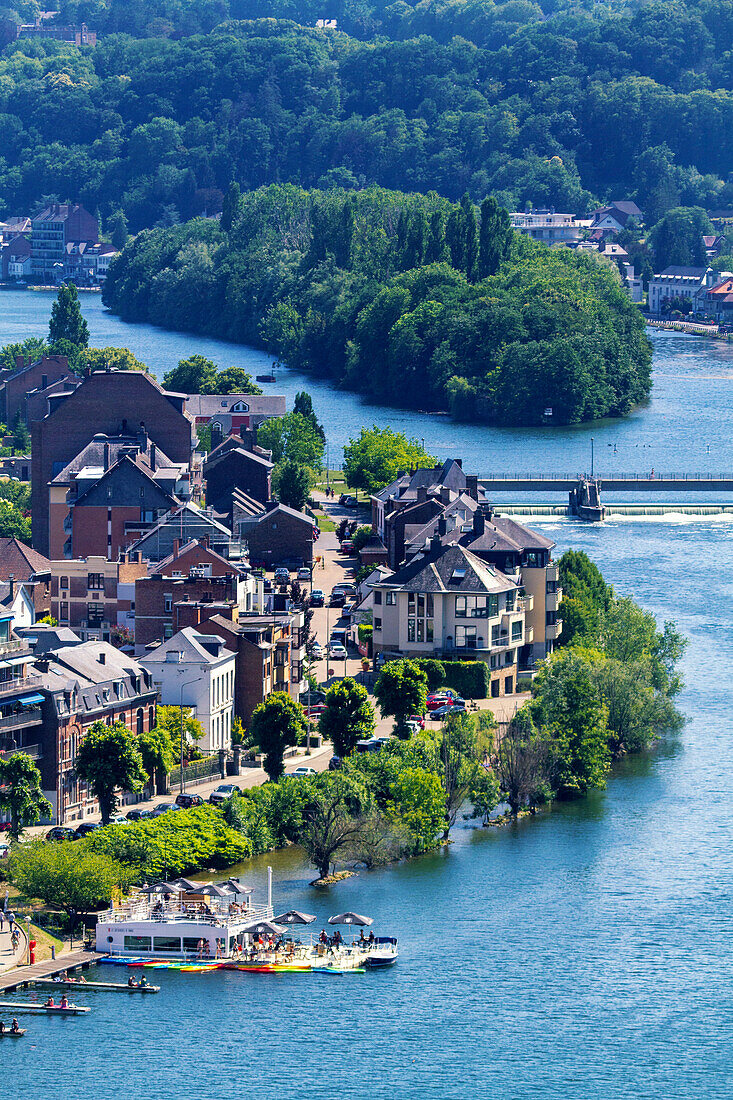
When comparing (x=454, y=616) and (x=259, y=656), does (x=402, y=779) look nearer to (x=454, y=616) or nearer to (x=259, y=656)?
(x=259, y=656)

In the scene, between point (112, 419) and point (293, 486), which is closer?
point (112, 419)

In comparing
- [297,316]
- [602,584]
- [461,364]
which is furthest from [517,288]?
[602,584]

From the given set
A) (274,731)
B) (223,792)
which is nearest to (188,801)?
(223,792)

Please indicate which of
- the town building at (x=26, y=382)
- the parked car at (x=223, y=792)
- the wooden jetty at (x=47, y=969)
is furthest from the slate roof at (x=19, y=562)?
the town building at (x=26, y=382)

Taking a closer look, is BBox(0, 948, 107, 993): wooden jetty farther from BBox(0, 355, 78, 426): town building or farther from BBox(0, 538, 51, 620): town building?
BBox(0, 355, 78, 426): town building

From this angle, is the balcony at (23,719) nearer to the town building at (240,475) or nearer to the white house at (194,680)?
the white house at (194,680)

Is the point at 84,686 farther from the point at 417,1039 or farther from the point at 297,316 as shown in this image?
the point at 297,316
